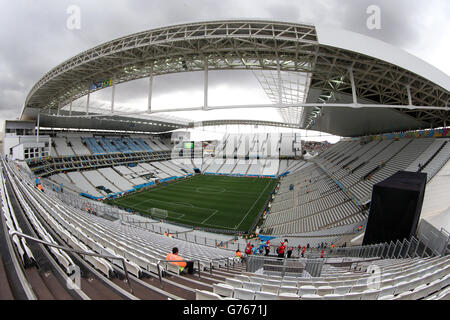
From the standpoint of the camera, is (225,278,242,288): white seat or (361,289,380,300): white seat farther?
(225,278,242,288): white seat

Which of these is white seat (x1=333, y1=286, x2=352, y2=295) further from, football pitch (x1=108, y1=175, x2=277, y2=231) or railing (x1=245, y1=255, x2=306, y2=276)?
football pitch (x1=108, y1=175, x2=277, y2=231)

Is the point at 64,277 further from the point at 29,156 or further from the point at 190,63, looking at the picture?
the point at 29,156

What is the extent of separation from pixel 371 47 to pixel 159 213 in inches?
861

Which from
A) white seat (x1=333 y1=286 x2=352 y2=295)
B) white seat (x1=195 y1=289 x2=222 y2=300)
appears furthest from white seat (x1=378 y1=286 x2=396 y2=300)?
white seat (x1=195 y1=289 x2=222 y2=300)

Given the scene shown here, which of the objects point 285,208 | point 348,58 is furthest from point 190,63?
point 285,208

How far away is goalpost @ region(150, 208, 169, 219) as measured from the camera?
2000cm

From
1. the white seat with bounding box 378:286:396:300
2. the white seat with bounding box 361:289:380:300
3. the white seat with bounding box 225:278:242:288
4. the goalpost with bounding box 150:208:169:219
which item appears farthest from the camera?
the goalpost with bounding box 150:208:169:219

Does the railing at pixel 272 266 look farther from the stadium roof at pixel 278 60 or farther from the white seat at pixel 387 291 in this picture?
the stadium roof at pixel 278 60

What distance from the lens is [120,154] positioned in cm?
3844

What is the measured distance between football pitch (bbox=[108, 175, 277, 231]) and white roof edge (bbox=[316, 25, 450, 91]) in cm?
1543

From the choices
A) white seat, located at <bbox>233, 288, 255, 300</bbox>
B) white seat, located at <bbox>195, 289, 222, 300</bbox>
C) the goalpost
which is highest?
white seat, located at <bbox>195, 289, 222, 300</bbox>

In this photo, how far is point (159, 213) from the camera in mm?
20703

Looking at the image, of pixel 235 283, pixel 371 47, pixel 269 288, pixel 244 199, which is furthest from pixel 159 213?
pixel 371 47

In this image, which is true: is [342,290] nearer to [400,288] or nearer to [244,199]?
[400,288]
